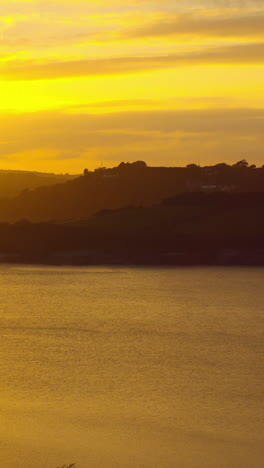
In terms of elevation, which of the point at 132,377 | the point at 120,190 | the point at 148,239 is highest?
the point at 120,190

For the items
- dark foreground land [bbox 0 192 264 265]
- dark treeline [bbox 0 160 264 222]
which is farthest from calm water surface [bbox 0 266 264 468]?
dark treeline [bbox 0 160 264 222]

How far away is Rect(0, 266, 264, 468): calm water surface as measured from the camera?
3575cm

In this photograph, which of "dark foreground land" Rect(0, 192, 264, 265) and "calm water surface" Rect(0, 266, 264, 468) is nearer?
"calm water surface" Rect(0, 266, 264, 468)

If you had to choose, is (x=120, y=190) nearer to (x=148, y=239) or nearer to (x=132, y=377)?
(x=148, y=239)

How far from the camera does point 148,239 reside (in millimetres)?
119875

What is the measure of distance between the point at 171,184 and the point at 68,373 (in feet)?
398

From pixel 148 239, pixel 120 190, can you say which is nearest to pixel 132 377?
pixel 148 239

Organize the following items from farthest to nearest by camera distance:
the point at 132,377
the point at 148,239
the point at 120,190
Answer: the point at 120,190 → the point at 148,239 → the point at 132,377

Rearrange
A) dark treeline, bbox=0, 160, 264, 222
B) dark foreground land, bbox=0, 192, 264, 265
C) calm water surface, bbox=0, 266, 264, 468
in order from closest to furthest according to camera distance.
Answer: calm water surface, bbox=0, 266, 264, 468 < dark foreground land, bbox=0, 192, 264, 265 < dark treeline, bbox=0, 160, 264, 222

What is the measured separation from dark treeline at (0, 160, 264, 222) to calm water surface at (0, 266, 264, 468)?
81.0 metres

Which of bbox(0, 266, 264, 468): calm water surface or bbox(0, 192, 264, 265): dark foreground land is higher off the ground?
bbox(0, 192, 264, 265): dark foreground land

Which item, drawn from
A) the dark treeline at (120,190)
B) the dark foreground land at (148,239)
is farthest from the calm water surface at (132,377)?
the dark treeline at (120,190)

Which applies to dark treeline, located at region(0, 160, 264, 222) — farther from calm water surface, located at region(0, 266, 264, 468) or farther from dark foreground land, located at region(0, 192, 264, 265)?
calm water surface, located at region(0, 266, 264, 468)

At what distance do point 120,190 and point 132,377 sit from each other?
124372 mm
